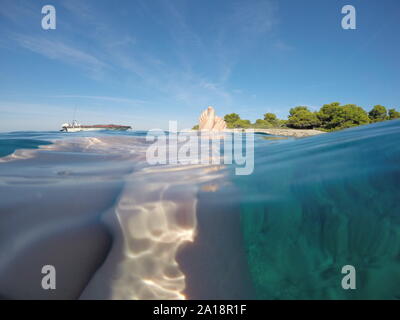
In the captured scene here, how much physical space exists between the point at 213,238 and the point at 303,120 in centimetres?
4422

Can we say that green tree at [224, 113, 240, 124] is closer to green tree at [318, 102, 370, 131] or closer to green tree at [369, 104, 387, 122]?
green tree at [318, 102, 370, 131]

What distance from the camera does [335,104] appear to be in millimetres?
37188

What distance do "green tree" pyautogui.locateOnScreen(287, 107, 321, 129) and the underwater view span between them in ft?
137

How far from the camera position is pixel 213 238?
123 centimetres

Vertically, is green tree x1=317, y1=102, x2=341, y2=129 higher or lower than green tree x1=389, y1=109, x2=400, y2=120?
lower

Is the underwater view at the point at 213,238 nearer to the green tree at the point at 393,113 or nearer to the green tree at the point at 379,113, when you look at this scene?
the green tree at the point at 379,113

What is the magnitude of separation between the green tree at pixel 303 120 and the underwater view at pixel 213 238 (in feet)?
137

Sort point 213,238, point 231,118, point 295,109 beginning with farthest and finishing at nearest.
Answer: point 231,118 < point 295,109 < point 213,238

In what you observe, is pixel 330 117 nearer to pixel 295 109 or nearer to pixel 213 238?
pixel 295 109

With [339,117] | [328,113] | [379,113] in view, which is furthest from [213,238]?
[379,113]

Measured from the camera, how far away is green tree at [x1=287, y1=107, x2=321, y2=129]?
122 feet

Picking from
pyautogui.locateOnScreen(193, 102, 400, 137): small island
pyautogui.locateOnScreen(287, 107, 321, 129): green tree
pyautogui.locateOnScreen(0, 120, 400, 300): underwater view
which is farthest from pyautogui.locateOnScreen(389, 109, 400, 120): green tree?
pyautogui.locateOnScreen(0, 120, 400, 300): underwater view

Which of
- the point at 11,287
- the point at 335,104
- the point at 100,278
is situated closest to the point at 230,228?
the point at 100,278
